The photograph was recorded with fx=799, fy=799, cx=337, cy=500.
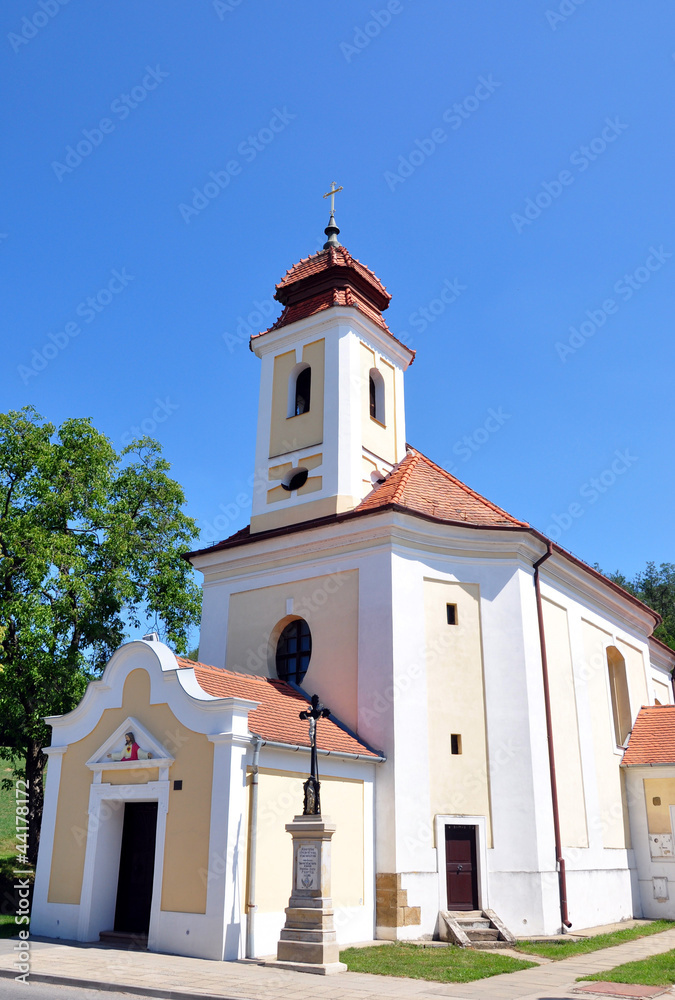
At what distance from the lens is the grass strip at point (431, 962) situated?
442 inches

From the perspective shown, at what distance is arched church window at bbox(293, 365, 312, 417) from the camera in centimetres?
2164

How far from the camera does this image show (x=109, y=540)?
24.2 m

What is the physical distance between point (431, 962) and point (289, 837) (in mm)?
3010

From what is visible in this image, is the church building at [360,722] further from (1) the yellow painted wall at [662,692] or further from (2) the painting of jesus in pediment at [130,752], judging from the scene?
(1) the yellow painted wall at [662,692]

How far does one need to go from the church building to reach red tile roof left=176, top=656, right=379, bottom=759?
0.09 metres

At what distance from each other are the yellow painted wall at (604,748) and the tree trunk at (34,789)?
15.2 meters

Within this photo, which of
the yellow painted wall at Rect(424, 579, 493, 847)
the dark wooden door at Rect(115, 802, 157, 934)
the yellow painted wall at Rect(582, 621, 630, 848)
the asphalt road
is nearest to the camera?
the asphalt road

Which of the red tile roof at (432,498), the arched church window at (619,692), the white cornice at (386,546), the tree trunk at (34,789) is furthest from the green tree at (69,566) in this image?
the arched church window at (619,692)

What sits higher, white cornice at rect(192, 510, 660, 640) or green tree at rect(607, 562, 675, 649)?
green tree at rect(607, 562, 675, 649)

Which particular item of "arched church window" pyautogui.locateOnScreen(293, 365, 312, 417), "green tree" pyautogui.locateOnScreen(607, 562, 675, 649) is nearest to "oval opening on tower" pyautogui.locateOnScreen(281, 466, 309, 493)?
"arched church window" pyautogui.locateOnScreen(293, 365, 312, 417)

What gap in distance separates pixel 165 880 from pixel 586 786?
35.1ft

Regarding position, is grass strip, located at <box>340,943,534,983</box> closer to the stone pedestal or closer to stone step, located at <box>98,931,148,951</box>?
the stone pedestal

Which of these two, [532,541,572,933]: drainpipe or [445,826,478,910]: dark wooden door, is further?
[532,541,572,933]: drainpipe
